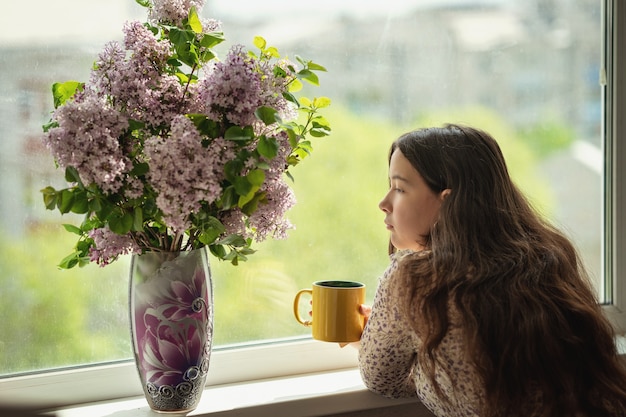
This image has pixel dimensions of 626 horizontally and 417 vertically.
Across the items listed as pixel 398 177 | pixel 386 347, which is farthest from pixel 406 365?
pixel 398 177

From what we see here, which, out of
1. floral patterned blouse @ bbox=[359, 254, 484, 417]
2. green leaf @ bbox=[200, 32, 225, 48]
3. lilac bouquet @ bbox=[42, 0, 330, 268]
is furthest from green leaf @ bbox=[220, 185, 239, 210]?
floral patterned blouse @ bbox=[359, 254, 484, 417]

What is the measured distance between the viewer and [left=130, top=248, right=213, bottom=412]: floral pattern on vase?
47.1 inches

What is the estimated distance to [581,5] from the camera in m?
1.70

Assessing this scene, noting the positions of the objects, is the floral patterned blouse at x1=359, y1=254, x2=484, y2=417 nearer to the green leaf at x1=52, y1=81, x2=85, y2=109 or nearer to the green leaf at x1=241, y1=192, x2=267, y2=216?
the green leaf at x1=241, y1=192, x2=267, y2=216


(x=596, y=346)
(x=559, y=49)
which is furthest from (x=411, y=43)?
(x=596, y=346)

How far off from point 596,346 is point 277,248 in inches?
23.7

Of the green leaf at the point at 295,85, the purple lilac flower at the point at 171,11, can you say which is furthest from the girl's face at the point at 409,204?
the purple lilac flower at the point at 171,11

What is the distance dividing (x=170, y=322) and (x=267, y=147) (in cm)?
32

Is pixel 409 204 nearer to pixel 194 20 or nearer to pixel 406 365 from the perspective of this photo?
pixel 406 365

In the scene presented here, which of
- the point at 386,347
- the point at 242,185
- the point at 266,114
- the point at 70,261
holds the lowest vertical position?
the point at 386,347

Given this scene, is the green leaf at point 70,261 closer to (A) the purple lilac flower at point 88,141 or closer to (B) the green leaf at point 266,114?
(A) the purple lilac flower at point 88,141

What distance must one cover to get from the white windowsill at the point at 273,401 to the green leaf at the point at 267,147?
0.46 meters

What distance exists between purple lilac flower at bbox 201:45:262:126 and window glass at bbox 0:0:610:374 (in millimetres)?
353

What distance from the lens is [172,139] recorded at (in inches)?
42.1
